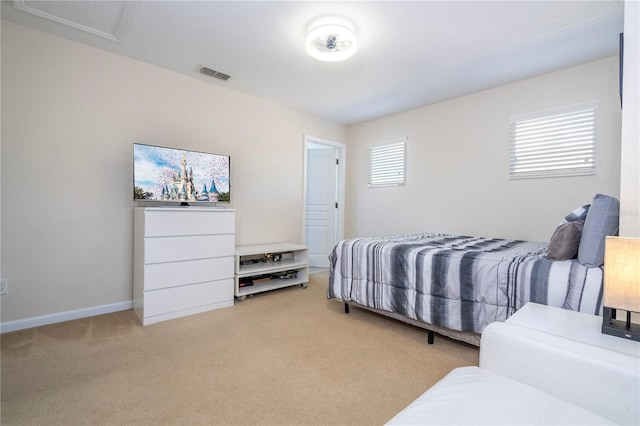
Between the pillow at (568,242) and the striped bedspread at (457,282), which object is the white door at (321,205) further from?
the pillow at (568,242)

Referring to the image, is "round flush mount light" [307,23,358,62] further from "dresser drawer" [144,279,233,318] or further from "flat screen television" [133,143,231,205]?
"dresser drawer" [144,279,233,318]

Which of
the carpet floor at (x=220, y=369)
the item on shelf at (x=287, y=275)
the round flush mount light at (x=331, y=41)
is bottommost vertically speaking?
the carpet floor at (x=220, y=369)

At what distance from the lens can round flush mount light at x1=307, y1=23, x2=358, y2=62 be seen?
2.18 meters

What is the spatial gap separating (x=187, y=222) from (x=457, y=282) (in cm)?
234

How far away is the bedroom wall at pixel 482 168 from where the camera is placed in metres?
2.69

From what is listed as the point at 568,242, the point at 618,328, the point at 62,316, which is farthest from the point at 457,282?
the point at 62,316

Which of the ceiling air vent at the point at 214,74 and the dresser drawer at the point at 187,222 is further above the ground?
the ceiling air vent at the point at 214,74

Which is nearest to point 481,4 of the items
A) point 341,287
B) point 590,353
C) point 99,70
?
point 590,353

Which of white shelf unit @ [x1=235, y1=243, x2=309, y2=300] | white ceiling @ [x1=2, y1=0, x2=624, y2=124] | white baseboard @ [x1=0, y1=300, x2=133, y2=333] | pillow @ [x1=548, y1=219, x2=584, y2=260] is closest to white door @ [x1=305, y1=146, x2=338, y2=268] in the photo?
white shelf unit @ [x1=235, y1=243, x2=309, y2=300]

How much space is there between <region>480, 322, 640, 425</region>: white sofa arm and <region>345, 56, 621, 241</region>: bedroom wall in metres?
2.52

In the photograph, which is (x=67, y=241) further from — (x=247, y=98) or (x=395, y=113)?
(x=395, y=113)

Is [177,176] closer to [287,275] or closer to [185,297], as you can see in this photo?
[185,297]

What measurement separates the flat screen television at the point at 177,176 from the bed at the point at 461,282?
152 cm

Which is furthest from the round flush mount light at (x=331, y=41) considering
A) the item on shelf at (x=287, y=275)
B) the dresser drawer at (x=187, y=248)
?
the item on shelf at (x=287, y=275)
